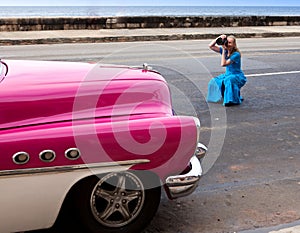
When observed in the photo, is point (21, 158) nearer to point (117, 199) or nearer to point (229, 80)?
point (117, 199)

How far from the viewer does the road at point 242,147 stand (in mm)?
4211

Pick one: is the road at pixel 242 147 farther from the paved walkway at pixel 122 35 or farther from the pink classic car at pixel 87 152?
the paved walkway at pixel 122 35

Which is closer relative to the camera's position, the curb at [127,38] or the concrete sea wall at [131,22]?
the curb at [127,38]

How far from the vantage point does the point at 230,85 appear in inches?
306

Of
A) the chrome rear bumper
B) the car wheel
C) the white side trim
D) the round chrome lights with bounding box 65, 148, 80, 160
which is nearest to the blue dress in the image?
the chrome rear bumper

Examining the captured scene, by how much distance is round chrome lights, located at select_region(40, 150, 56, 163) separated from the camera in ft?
10.3

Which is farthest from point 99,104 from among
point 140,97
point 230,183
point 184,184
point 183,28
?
point 183,28

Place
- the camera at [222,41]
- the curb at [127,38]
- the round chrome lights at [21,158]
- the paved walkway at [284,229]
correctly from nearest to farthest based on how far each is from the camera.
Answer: the round chrome lights at [21,158]
the paved walkway at [284,229]
the camera at [222,41]
the curb at [127,38]

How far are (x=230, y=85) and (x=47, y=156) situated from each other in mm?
5021

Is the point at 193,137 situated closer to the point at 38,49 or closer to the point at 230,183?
the point at 230,183

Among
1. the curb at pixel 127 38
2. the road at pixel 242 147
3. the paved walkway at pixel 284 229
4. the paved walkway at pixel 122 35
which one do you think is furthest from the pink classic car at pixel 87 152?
the paved walkway at pixel 122 35

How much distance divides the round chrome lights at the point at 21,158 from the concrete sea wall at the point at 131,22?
663 inches

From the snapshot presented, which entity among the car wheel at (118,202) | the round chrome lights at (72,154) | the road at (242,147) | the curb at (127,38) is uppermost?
the round chrome lights at (72,154)

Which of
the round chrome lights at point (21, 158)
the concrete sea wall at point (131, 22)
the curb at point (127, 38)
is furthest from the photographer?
the concrete sea wall at point (131, 22)
